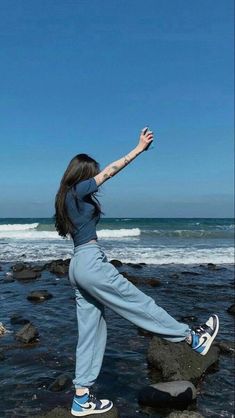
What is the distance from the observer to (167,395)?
5.98 metres

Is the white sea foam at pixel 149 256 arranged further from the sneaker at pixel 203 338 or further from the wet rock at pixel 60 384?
the sneaker at pixel 203 338

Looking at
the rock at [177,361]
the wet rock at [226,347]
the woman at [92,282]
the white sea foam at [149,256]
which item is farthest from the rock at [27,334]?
the white sea foam at [149,256]

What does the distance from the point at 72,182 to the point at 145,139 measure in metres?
0.84

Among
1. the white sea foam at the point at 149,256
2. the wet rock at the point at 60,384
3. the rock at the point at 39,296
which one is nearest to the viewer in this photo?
the wet rock at the point at 60,384

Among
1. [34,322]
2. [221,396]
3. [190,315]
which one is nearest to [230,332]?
[190,315]

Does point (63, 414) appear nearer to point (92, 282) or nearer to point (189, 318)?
point (92, 282)

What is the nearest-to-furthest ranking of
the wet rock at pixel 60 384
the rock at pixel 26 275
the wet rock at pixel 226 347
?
the wet rock at pixel 60 384 < the wet rock at pixel 226 347 < the rock at pixel 26 275

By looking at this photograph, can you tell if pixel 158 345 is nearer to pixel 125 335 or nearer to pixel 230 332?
pixel 125 335

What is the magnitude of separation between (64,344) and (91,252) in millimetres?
4392

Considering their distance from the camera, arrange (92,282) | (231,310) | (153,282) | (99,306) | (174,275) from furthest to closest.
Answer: (174,275) < (153,282) < (231,310) < (99,306) < (92,282)

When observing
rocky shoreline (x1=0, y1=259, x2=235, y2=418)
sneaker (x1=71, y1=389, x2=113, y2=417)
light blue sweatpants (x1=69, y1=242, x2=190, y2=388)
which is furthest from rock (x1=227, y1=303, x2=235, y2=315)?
light blue sweatpants (x1=69, y1=242, x2=190, y2=388)

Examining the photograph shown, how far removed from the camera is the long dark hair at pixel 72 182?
463 centimetres

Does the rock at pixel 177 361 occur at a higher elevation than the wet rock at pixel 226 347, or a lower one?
higher

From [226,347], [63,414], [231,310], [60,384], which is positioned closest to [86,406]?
[63,414]
